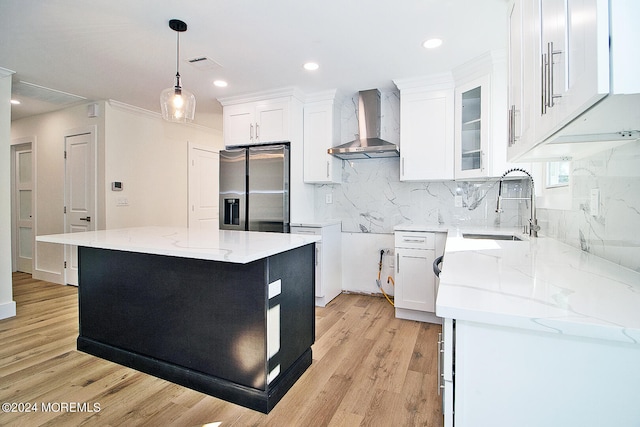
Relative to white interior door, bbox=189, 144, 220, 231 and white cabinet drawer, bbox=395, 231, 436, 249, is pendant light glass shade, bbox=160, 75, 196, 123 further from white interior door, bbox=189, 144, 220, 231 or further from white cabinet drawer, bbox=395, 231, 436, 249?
white interior door, bbox=189, 144, 220, 231

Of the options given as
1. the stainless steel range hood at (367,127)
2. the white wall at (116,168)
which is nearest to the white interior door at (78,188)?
the white wall at (116,168)

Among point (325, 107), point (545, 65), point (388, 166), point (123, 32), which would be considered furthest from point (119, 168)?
point (545, 65)

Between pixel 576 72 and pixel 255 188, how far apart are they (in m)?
3.21

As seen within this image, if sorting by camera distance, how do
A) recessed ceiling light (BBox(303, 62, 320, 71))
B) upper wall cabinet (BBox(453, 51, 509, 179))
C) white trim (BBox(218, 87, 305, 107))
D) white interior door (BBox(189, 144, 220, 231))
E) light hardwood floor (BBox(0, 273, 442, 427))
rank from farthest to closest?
1. white interior door (BBox(189, 144, 220, 231))
2. white trim (BBox(218, 87, 305, 107))
3. recessed ceiling light (BBox(303, 62, 320, 71))
4. upper wall cabinet (BBox(453, 51, 509, 179))
5. light hardwood floor (BBox(0, 273, 442, 427))

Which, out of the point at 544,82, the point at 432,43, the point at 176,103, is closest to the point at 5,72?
the point at 176,103

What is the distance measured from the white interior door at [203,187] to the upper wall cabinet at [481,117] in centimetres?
385

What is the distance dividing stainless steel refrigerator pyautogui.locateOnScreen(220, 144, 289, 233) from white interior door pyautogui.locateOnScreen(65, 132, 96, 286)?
170 centimetres

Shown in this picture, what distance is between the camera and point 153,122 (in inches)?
178

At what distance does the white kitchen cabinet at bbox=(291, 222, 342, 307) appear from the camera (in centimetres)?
344

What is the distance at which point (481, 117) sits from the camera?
9.53 feet

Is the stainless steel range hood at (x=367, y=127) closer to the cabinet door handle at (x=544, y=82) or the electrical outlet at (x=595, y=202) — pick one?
the electrical outlet at (x=595, y=202)

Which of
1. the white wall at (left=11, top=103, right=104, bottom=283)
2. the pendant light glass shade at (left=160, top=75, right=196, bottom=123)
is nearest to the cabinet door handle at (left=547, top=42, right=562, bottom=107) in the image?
the pendant light glass shade at (left=160, top=75, right=196, bottom=123)

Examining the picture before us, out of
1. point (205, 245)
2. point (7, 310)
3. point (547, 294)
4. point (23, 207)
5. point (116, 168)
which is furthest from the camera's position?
point (23, 207)

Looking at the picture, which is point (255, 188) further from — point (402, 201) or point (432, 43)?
point (432, 43)
